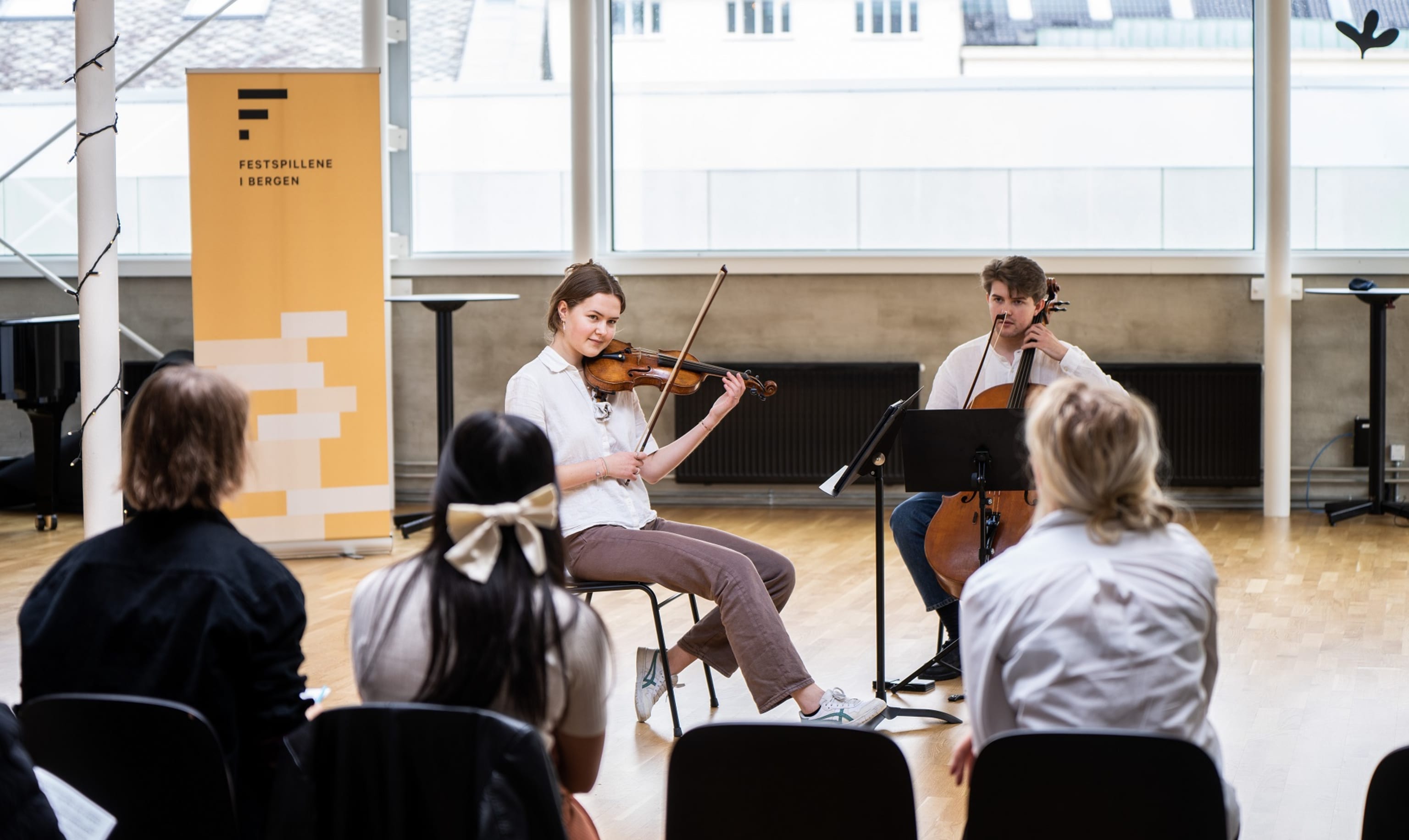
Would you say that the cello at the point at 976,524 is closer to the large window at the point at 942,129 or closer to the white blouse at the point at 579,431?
the white blouse at the point at 579,431

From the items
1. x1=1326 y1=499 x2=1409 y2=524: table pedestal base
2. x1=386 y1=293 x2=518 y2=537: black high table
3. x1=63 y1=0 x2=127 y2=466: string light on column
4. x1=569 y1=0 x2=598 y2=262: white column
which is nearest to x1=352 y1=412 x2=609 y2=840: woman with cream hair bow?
x1=63 y1=0 x2=127 y2=466: string light on column

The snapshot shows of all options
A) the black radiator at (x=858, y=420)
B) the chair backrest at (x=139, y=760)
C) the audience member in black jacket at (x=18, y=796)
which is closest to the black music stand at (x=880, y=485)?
the chair backrest at (x=139, y=760)

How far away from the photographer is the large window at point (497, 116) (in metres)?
7.09

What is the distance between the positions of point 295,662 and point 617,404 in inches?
62.2

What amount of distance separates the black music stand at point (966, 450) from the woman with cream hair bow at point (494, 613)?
64.6 inches

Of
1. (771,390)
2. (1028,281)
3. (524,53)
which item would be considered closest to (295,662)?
(771,390)

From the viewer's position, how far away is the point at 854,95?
699 cm

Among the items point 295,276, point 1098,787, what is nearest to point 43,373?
point 295,276

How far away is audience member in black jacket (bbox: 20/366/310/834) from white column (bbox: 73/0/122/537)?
259cm

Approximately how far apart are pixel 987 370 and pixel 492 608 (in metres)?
2.48

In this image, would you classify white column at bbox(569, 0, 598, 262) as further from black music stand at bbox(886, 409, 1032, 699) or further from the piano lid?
black music stand at bbox(886, 409, 1032, 699)

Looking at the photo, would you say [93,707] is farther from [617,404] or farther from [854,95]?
[854,95]

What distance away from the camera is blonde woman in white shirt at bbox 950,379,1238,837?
5.07ft

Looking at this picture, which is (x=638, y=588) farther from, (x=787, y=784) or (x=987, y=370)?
(x=787, y=784)
